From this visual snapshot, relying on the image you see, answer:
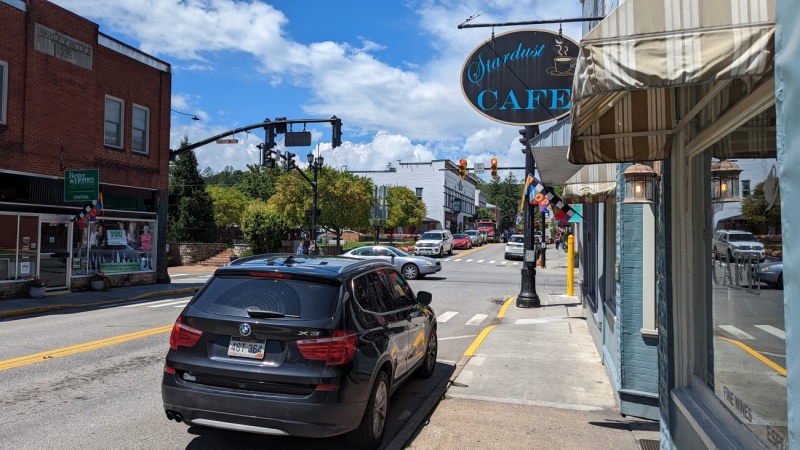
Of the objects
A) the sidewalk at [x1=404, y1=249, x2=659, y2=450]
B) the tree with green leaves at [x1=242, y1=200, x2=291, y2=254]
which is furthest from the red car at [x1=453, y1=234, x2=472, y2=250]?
the sidewalk at [x1=404, y1=249, x2=659, y2=450]

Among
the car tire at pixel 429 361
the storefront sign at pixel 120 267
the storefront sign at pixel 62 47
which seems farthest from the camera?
the storefront sign at pixel 120 267

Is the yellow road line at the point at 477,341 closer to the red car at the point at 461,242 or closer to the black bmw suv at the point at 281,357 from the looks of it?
the black bmw suv at the point at 281,357

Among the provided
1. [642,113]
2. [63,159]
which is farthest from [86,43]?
[642,113]

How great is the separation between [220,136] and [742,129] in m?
18.2

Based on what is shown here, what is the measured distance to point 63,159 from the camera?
58.4ft

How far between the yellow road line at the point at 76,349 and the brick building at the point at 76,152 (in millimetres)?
8062

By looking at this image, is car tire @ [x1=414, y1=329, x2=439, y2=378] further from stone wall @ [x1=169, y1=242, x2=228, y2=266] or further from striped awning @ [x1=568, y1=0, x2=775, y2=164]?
stone wall @ [x1=169, y1=242, x2=228, y2=266]

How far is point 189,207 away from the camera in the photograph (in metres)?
49.8

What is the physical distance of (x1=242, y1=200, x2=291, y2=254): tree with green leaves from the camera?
35656 millimetres

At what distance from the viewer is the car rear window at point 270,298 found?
15.6 feet

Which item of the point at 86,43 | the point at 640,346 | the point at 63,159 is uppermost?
the point at 86,43

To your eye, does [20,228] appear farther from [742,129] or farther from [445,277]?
[742,129]

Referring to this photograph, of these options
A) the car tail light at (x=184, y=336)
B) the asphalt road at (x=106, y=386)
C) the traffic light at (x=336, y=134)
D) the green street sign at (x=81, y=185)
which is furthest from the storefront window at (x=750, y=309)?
the green street sign at (x=81, y=185)

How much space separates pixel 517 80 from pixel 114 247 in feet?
51.1
